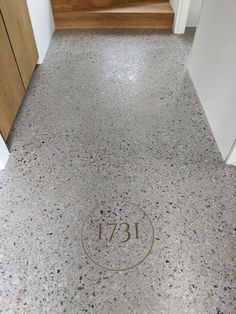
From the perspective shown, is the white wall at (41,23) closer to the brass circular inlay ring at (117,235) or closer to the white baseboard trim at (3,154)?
the white baseboard trim at (3,154)

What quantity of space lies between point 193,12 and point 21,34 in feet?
5.44

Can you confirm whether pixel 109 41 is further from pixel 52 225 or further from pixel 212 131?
pixel 52 225

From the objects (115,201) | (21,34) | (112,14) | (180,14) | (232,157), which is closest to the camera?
(115,201)

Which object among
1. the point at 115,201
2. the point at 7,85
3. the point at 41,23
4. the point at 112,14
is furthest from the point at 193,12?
the point at 115,201

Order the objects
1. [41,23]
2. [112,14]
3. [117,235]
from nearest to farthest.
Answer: [117,235] < [41,23] < [112,14]

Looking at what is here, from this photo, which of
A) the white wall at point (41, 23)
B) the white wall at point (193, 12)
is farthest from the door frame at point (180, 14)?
the white wall at point (41, 23)

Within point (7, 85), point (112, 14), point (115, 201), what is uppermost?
point (7, 85)

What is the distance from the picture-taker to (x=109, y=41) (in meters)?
2.33

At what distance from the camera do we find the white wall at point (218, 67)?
132cm

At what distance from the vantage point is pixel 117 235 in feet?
3.79

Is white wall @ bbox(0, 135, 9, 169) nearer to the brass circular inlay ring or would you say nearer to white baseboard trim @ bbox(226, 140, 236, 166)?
the brass circular inlay ring

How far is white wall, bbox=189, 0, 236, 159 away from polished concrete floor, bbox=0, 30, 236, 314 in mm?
101

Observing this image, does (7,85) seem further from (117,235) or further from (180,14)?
(180,14)

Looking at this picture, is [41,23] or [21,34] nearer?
[21,34]
